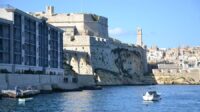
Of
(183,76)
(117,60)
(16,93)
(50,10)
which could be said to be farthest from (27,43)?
(183,76)

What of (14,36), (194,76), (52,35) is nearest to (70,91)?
(52,35)

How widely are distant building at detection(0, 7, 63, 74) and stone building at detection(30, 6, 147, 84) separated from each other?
90.9 feet

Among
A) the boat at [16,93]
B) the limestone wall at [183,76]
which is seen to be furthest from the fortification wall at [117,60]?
the boat at [16,93]

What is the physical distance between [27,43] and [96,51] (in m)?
52.5

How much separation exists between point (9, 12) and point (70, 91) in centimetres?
1972

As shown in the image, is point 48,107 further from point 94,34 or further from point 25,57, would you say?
point 94,34

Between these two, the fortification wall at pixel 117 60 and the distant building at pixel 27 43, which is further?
the fortification wall at pixel 117 60

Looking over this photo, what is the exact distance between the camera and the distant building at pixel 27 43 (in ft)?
230

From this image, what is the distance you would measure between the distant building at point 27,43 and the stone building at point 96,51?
90.9ft

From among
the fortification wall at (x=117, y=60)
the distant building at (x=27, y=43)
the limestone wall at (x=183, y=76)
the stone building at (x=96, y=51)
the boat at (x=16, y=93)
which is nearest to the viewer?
the boat at (x=16, y=93)

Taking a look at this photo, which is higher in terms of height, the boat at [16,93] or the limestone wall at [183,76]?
the limestone wall at [183,76]

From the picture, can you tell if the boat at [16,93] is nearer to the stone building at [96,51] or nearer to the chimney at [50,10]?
the stone building at [96,51]

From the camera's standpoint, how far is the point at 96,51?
129875 millimetres

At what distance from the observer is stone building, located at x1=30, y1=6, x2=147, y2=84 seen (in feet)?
414
